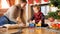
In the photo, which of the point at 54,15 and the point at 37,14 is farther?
the point at 37,14

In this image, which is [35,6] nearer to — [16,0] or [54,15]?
[16,0]

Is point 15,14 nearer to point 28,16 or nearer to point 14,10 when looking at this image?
point 14,10

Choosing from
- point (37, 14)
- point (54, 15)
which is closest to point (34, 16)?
point (37, 14)

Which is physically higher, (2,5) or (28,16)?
(2,5)

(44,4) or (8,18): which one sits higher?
(44,4)

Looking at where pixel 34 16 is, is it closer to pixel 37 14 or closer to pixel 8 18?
pixel 37 14

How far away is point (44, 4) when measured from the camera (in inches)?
102

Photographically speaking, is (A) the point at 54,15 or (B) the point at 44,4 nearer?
(A) the point at 54,15

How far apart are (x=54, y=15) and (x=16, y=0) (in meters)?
0.87

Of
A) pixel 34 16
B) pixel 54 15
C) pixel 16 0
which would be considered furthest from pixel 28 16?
pixel 54 15

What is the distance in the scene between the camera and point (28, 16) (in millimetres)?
2645

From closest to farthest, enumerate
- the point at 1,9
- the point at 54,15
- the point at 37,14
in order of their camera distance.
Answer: the point at 54,15
the point at 37,14
the point at 1,9

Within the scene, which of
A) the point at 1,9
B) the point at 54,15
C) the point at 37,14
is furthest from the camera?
the point at 1,9

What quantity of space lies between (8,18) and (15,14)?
0.15 m
